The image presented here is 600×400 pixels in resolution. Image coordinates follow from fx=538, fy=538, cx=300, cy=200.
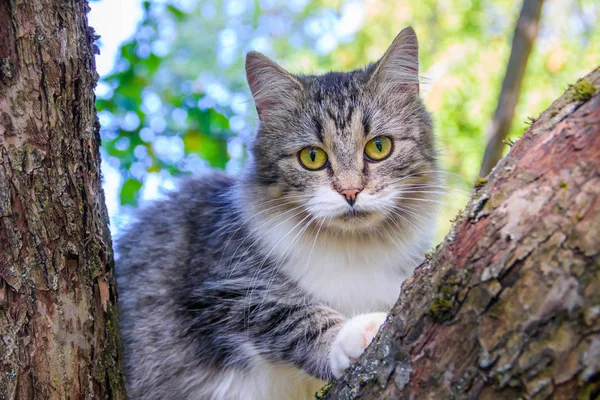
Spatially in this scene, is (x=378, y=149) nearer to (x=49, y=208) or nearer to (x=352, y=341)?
(x=352, y=341)

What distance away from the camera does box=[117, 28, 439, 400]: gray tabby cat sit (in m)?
2.17

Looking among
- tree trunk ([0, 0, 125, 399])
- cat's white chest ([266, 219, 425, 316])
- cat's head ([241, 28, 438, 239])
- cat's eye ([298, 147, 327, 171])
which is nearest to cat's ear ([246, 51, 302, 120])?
cat's head ([241, 28, 438, 239])

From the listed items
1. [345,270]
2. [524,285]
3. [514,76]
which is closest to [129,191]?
[345,270]

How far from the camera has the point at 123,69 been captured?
3264 millimetres

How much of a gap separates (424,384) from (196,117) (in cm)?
259

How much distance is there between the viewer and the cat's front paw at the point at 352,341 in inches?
69.1

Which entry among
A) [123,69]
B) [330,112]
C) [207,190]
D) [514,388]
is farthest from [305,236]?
[123,69]

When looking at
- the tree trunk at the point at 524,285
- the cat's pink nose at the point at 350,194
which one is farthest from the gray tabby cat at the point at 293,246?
the tree trunk at the point at 524,285

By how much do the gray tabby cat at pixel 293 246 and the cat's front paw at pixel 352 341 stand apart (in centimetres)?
19

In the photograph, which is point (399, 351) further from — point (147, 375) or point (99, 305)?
point (147, 375)

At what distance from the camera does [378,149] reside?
2.24 m

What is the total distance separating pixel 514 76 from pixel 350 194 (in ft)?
5.04

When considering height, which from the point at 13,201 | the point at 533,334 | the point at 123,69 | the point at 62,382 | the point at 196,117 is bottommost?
the point at 62,382

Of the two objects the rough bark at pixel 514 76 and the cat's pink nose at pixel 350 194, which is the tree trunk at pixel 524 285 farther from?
the rough bark at pixel 514 76
